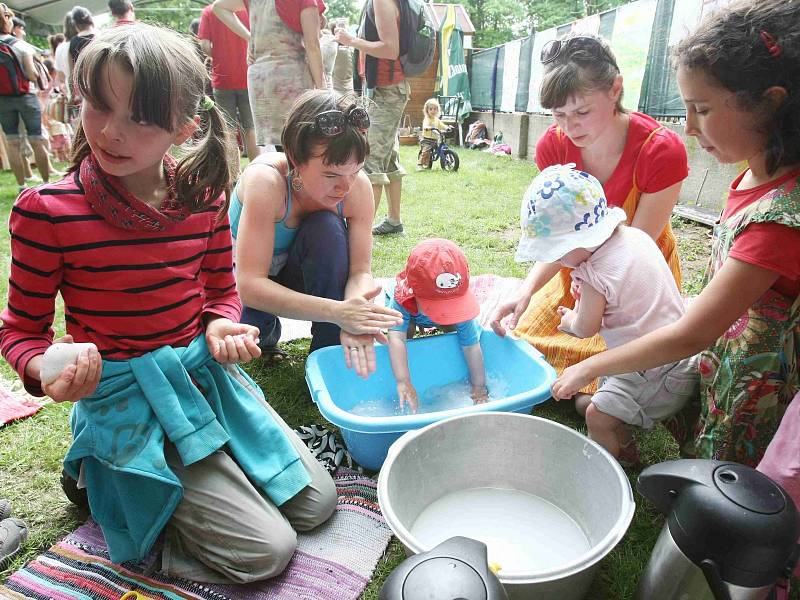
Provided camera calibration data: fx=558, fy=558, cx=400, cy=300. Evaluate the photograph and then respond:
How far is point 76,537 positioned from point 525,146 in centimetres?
723

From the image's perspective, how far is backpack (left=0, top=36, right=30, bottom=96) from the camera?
4277mm

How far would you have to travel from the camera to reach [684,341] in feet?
3.68

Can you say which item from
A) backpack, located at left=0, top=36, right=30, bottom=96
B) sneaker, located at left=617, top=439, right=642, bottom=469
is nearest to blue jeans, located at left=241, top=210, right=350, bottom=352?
sneaker, located at left=617, top=439, right=642, bottom=469

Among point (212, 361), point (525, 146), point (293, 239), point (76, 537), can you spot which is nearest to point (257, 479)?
point (212, 361)

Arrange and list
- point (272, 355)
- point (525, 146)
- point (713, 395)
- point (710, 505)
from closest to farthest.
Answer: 1. point (710, 505)
2. point (713, 395)
3. point (272, 355)
4. point (525, 146)

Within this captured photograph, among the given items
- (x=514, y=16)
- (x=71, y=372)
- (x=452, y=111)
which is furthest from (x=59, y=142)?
(x=514, y=16)

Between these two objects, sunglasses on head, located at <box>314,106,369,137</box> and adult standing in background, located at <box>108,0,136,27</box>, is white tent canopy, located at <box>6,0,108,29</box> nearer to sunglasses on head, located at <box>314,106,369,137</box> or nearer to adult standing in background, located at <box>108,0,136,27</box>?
adult standing in background, located at <box>108,0,136,27</box>

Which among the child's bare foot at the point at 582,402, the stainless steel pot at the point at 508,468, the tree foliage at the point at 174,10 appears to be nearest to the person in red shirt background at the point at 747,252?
the stainless steel pot at the point at 508,468

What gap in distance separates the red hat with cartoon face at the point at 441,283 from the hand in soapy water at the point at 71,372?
0.89 m

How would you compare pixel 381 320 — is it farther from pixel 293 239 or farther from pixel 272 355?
pixel 272 355

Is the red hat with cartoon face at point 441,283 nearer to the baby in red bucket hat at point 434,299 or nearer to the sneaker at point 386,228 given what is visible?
the baby in red bucket hat at point 434,299

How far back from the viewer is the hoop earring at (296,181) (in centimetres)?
165

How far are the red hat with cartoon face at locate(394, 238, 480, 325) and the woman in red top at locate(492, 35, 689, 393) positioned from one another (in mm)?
138

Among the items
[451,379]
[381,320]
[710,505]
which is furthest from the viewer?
[451,379]
